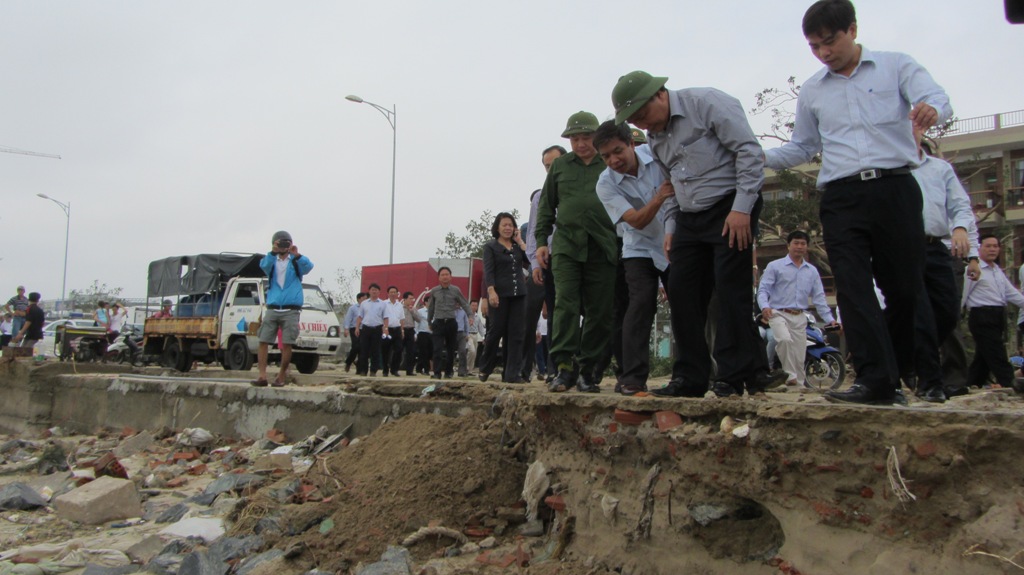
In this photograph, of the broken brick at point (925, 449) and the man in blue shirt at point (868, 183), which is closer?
the broken brick at point (925, 449)

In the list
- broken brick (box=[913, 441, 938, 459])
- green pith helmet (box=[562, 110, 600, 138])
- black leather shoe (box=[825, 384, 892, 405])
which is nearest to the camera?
broken brick (box=[913, 441, 938, 459])

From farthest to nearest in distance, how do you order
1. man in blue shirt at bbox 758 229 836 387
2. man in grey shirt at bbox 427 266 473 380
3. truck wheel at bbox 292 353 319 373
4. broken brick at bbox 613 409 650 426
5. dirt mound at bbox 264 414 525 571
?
truck wheel at bbox 292 353 319 373 → man in grey shirt at bbox 427 266 473 380 → man in blue shirt at bbox 758 229 836 387 → dirt mound at bbox 264 414 525 571 → broken brick at bbox 613 409 650 426

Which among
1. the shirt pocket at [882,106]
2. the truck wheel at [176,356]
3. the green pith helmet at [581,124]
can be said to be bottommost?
the truck wheel at [176,356]

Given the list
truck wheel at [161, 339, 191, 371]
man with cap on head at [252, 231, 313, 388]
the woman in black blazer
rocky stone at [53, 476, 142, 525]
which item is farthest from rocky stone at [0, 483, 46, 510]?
truck wheel at [161, 339, 191, 371]

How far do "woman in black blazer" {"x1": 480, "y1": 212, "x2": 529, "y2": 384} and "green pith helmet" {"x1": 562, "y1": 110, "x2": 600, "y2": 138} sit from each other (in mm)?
2179

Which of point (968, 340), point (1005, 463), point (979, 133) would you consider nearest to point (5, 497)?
point (1005, 463)

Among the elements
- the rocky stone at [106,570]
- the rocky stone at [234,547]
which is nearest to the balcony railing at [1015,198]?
the rocky stone at [234,547]

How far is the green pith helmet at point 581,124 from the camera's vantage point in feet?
16.2

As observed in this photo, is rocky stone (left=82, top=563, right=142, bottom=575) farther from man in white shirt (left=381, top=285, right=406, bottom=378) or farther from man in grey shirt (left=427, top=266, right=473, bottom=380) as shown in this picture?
man in white shirt (left=381, top=285, right=406, bottom=378)

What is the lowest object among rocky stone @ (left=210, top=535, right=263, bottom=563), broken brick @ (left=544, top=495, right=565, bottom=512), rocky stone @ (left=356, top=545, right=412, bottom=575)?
rocky stone @ (left=210, top=535, right=263, bottom=563)

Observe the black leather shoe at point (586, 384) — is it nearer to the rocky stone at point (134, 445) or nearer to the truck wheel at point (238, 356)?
the rocky stone at point (134, 445)

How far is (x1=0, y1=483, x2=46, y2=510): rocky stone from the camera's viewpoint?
5.82 meters

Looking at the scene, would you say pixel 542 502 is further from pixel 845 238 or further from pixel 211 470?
pixel 211 470

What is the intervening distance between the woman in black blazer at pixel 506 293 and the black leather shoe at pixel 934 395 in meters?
3.70
